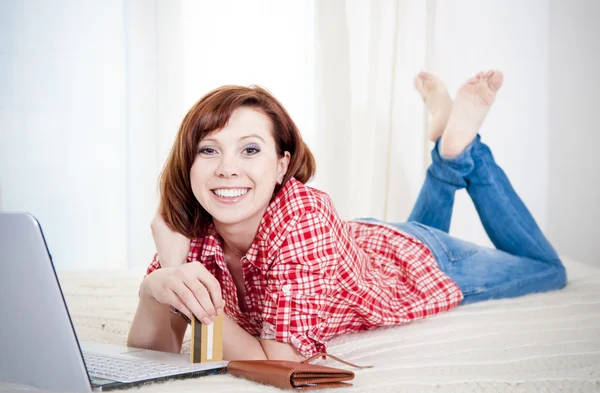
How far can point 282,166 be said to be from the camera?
4.37ft

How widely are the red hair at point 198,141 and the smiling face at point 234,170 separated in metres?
0.02

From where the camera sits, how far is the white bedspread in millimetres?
929

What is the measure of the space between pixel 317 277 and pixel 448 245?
72 cm

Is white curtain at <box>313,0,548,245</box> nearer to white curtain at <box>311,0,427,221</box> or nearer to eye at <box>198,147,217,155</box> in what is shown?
white curtain at <box>311,0,427,221</box>

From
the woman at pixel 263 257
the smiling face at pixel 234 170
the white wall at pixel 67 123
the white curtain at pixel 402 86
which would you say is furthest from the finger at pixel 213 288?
the white wall at pixel 67 123

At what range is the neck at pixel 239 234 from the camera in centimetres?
129

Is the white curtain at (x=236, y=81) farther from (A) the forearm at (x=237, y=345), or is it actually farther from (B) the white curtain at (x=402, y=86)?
(A) the forearm at (x=237, y=345)

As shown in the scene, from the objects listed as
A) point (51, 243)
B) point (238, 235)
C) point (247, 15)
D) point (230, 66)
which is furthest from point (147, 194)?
point (238, 235)

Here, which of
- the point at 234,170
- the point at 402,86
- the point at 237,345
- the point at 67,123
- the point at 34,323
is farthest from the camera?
the point at 67,123

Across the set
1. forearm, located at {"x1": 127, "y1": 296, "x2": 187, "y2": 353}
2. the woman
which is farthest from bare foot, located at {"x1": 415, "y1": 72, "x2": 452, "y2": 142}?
forearm, located at {"x1": 127, "y1": 296, "x2": 187, "y2": 353}

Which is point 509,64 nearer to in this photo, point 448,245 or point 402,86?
point 402,86

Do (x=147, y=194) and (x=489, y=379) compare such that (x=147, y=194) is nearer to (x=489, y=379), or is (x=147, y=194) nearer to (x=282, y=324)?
(x=282, y=324)

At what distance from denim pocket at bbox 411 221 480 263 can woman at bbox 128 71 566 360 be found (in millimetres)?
22

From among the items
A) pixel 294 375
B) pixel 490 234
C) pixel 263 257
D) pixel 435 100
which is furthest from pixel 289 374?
pixel 435 100
